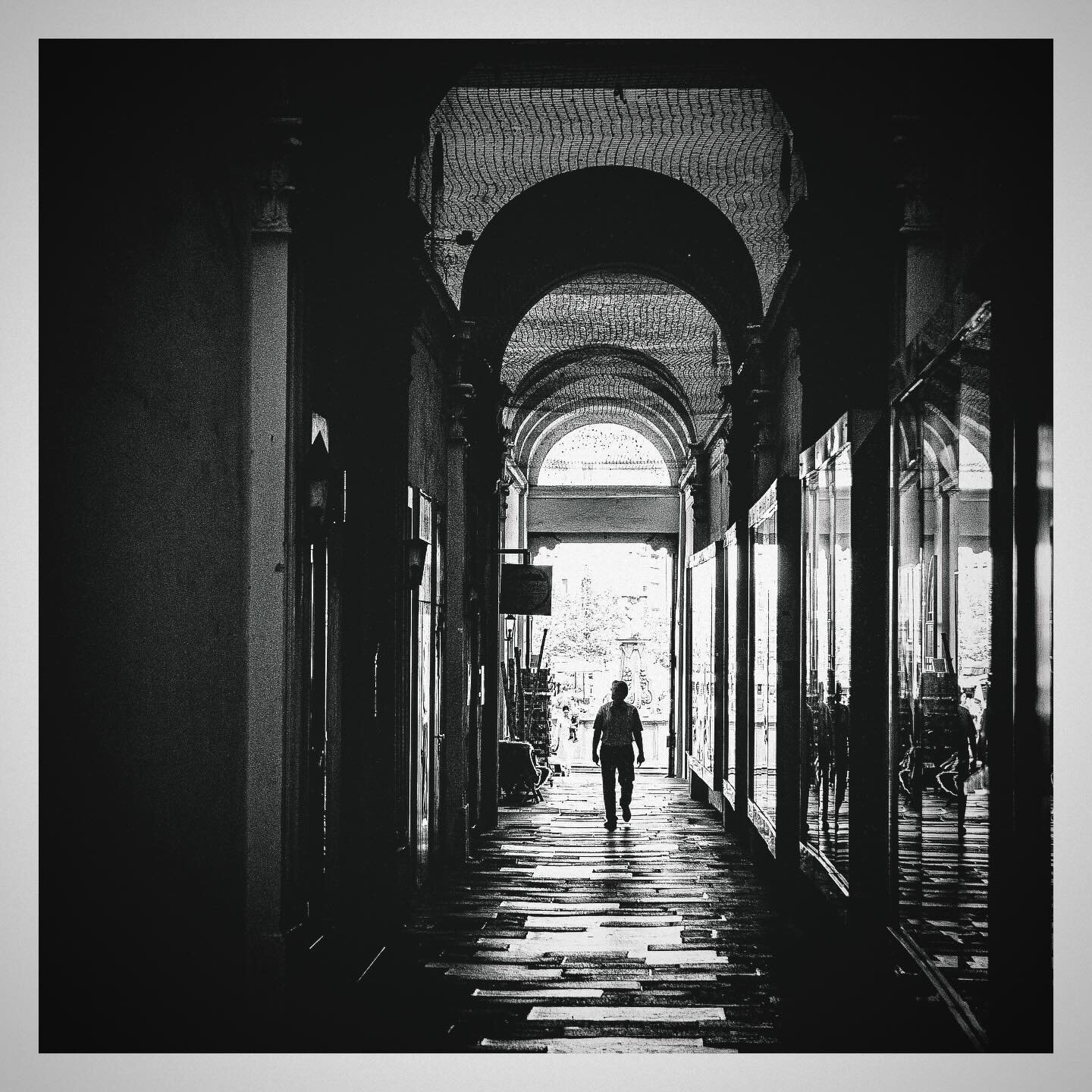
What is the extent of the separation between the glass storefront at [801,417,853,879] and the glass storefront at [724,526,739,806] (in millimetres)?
3441

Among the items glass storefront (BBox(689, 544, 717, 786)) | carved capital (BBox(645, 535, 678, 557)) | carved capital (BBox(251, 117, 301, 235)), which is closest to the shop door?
carved capital (BBox(251, 117, 301, 235))

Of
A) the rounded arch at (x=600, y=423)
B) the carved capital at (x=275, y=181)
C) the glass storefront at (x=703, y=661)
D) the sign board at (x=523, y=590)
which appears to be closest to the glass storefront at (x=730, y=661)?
the glass storefront at (x=703, y=661)

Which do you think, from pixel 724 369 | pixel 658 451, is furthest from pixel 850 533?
pixel 658 451

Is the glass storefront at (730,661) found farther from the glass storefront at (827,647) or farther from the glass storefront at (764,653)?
the glass storefront at (827,647)

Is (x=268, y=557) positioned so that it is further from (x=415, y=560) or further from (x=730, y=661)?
(x=730, y=661)

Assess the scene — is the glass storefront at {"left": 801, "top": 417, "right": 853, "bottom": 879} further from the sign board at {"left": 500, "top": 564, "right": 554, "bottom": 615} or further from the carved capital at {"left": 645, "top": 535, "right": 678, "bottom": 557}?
the carved capital at {"left": 645, "top": 535, "right": 678, "bottom": 557}

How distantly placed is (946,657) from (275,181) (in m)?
2.73

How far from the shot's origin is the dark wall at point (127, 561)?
152 inches

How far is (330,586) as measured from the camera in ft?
19.2

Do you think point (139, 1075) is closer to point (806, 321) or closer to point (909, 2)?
point (909, 2)

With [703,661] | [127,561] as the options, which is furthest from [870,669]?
[703,661]

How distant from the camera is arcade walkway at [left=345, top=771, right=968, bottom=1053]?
4.68m

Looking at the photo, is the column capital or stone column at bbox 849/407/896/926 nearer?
stone column at bbox 849/407/896/926

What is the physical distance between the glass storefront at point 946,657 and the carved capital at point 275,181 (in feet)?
7.26
